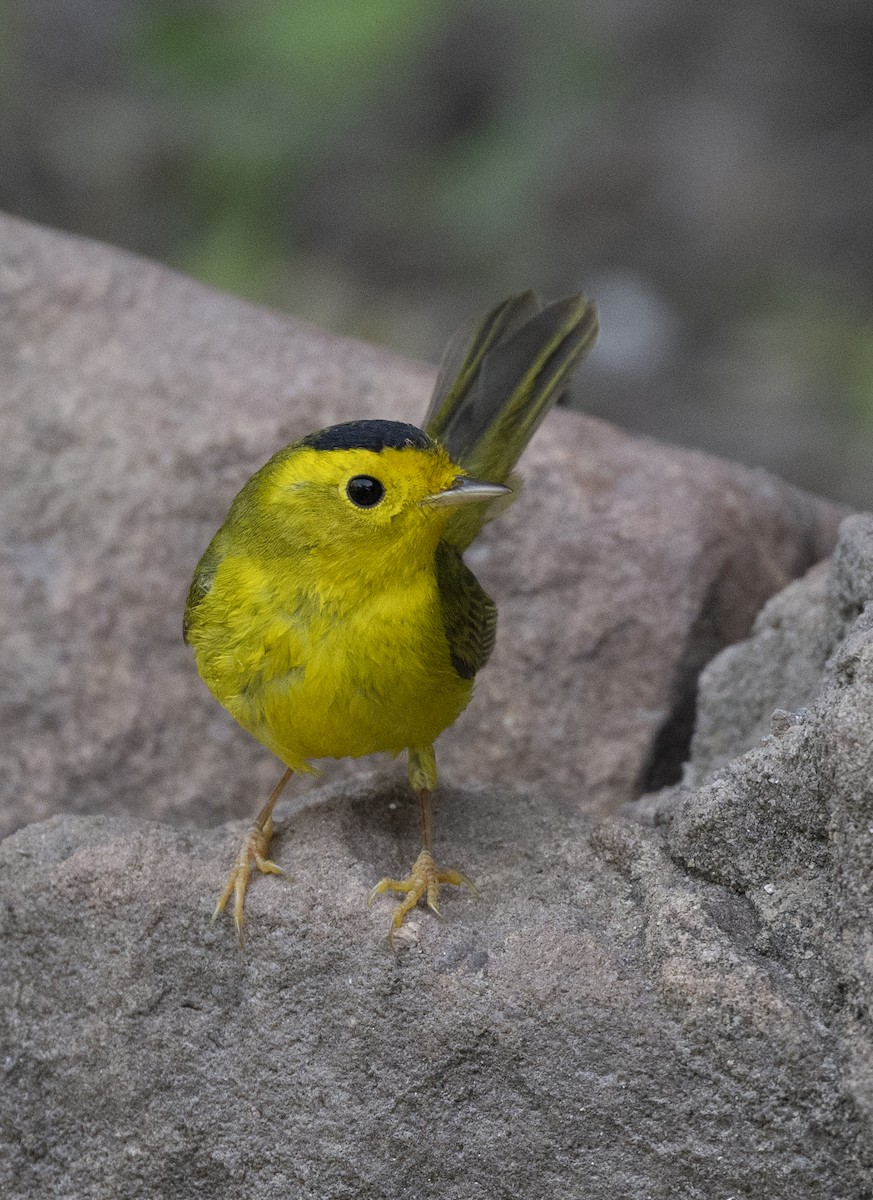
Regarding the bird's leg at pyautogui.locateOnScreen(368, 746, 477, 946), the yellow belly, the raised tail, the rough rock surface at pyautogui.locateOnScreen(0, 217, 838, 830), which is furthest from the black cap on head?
the rough rock surface at pyautogui.locateOnScreen(0, 217, 838, 830)

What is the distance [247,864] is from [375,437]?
3.75 ft

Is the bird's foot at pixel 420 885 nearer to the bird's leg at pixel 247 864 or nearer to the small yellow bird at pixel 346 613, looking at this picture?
the small yellow bird at pixel 346 613

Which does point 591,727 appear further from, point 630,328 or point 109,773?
point 630,328

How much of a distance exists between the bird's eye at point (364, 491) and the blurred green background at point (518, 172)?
5321 mm

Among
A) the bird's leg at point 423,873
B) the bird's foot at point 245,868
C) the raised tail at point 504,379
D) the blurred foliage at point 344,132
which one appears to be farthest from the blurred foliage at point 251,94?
the bird's foot at point 245,868

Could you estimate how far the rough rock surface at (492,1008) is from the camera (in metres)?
3.09

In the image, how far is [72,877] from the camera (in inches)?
143

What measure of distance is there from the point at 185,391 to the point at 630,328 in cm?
519

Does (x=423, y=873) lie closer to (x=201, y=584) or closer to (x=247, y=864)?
(x=247, y=864)

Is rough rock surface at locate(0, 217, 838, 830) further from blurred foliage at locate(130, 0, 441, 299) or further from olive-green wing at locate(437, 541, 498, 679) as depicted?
blurred foliage at locate(130, 0, 441, 299)

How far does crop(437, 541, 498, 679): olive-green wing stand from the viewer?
4.03m

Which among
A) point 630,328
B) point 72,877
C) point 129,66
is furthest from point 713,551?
point 129,66

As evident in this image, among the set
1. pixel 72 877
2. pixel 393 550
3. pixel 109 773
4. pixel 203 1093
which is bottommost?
pixel 109 773

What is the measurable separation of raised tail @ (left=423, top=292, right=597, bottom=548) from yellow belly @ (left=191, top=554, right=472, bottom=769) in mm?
963
